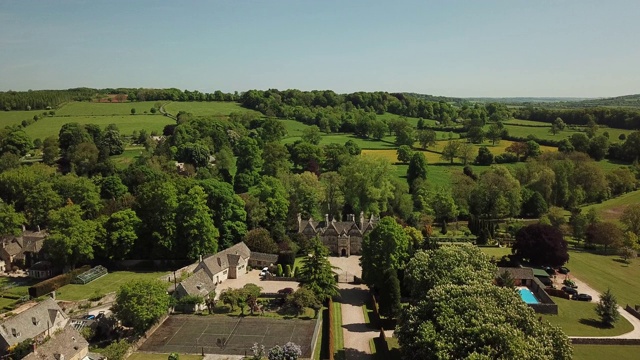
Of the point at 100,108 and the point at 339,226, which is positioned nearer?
the point at 339,226

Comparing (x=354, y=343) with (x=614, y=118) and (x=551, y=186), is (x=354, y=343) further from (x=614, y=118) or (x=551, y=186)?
(x=614, y=118)

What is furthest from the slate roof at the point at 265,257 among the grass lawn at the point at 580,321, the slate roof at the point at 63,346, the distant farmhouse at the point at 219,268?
the grass lawn at the point at 580,321

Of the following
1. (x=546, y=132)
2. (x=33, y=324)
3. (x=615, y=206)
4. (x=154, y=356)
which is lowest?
(x=154, y=356)

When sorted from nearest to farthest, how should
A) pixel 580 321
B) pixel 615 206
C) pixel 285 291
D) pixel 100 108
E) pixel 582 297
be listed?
pixel 580 321, pixel 582 297, pixel 285 291, pixel 615 206, pixel 100 108

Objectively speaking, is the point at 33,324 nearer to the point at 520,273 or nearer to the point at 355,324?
the point at 355,324

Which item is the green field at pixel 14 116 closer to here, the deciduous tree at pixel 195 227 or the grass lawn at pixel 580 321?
the deciduous tree at pixel 195 227

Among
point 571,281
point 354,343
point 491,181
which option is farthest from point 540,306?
point 491,181

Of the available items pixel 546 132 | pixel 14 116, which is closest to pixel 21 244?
pixel 14 116

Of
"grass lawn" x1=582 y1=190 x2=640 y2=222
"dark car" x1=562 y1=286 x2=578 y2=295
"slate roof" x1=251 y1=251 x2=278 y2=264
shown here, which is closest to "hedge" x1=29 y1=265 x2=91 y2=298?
"slate roof" x1=251 y1=251 x2=278 y2=264
